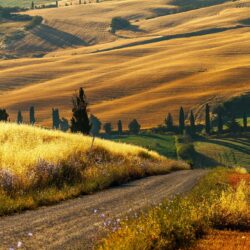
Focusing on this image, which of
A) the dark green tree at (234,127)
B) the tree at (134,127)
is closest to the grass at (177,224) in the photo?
the dark green tree at (234,127)

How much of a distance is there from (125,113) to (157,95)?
21.6m

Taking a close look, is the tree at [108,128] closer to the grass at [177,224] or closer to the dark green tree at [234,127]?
the dark green tree at [234,127]

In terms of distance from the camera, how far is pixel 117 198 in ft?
65.5

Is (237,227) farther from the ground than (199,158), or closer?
farther from the ground

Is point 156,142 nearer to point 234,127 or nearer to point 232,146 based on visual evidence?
point 232,146

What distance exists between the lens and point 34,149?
25531 millimetres

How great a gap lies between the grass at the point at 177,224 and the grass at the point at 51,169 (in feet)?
13.8

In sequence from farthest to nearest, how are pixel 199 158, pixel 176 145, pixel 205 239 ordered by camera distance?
pixel 176 145 → pixel 199 158 → pixel 205 239

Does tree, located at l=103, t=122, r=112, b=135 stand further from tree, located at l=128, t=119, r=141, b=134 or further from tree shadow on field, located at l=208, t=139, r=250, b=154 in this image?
tree shadow on field, located at l=208, t=139, r=250, b=154

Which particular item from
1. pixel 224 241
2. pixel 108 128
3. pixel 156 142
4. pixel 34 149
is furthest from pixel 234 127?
pixel 224 241

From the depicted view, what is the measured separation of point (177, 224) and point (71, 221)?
108 inches

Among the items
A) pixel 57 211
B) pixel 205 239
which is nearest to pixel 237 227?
pixel 205 239

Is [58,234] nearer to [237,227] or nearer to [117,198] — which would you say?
[237,227]

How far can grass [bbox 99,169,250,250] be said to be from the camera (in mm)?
11297
